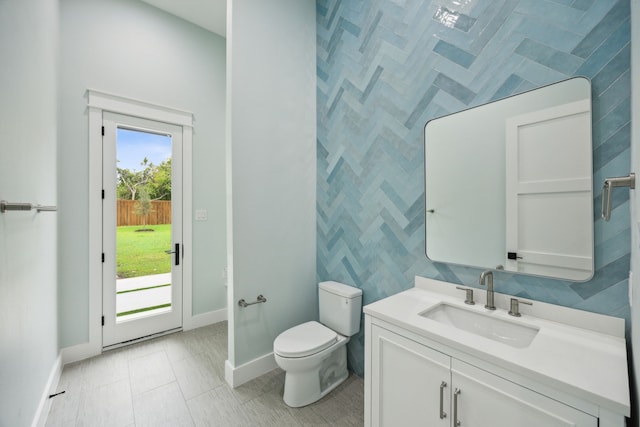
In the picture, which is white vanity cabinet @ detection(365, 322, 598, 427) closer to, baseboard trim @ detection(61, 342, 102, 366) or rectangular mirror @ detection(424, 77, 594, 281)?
rectangular mirror @ detection(424, 77, 594, 281)

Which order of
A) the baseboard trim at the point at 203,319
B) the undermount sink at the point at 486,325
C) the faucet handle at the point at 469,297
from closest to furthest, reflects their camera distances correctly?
the undermount sink at the point at 486,325, the faucet handle at the point at 469,297, the baseboard trim at the point at 203,319

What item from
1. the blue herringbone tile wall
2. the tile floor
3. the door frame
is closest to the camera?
the blue herringbone tile wall

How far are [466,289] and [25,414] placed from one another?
2411 mm

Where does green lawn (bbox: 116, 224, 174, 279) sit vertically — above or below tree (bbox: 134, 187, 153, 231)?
below

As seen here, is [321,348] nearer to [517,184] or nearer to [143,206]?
[517,184]

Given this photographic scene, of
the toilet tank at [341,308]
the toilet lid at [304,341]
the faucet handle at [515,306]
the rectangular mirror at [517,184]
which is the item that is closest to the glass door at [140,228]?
the toilet lid at [304,341]

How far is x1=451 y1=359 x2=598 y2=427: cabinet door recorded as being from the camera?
800 millimetres

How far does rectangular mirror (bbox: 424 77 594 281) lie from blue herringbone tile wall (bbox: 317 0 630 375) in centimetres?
5

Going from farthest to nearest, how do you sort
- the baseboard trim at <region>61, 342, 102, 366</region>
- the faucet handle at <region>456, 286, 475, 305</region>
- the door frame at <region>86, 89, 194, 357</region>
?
the door frame at <region>86, 89, 194, 357</region> → the baseboard trim at <region>61, 342, 102, 366</region> → the faucet handle at <region>456, 286, 475, 305</region>

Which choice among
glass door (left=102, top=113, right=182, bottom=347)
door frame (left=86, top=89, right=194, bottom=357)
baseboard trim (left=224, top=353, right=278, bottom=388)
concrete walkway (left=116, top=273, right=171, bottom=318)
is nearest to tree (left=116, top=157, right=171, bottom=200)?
glass door (left=102, top=113, right=182, bottom=347)

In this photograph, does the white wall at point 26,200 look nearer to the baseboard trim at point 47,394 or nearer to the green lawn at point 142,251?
the baseboard trim at point 47,394

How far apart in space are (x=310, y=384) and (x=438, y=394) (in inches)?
40.3

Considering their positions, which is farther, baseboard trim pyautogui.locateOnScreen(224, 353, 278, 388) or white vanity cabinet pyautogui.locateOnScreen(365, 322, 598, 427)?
baseboard trim pyautogui.locateOnScreen(224, 353, 278, 388)

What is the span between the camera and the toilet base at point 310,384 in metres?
1.79
